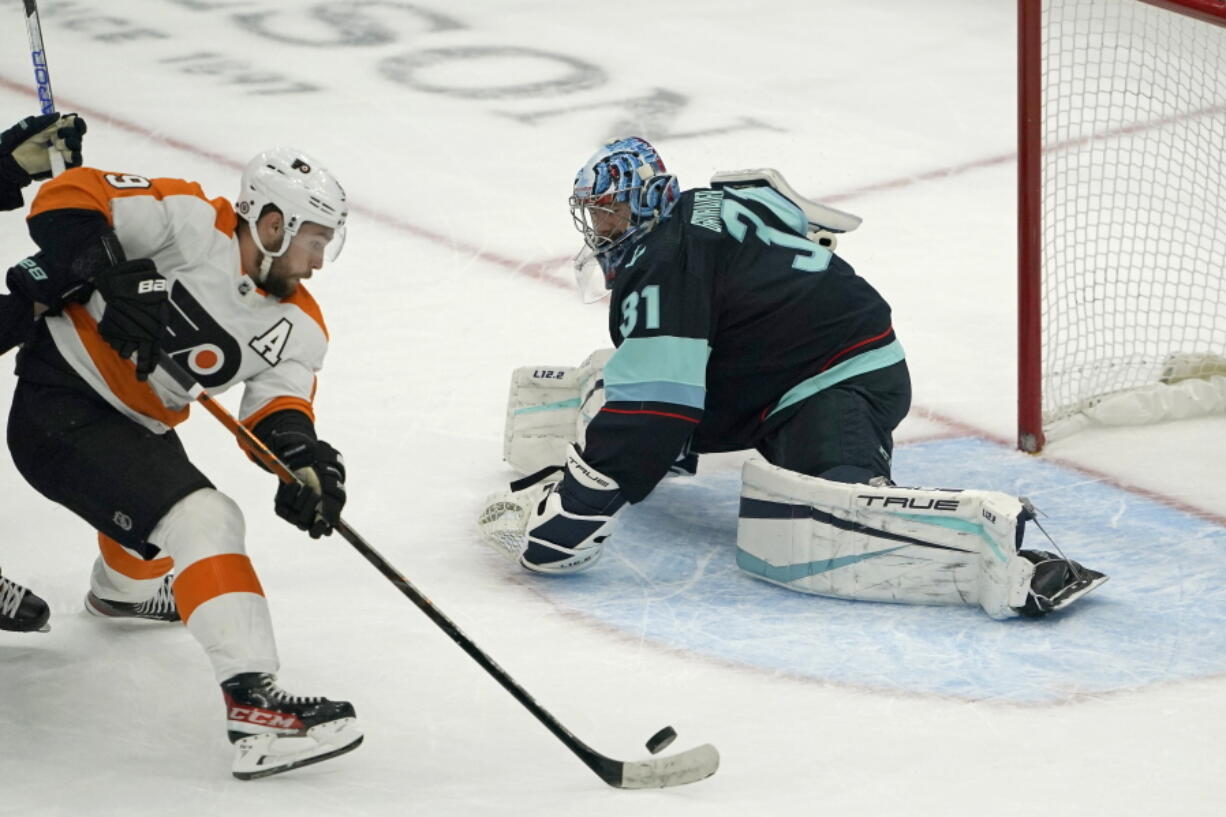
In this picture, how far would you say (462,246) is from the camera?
227 inches

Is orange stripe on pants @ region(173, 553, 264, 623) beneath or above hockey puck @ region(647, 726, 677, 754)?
above

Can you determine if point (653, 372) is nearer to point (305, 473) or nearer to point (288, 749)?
point (305, 473)

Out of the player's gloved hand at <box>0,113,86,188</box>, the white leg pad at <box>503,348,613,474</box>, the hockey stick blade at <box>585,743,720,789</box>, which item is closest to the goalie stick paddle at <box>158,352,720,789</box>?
the hockey stick blade at <box>585,743,720,789</box>

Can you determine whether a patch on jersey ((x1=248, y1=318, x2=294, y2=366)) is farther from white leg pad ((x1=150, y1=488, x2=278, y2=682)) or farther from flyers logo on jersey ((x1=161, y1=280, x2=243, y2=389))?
white leg pad ((x1=150, y1=488, x2=278, y2=682))

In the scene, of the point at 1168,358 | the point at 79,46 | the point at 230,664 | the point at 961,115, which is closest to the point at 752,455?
the point at 1168,358

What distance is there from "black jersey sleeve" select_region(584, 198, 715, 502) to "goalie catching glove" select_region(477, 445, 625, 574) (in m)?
0.03

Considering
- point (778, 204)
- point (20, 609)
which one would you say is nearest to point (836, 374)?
point (778, 204)

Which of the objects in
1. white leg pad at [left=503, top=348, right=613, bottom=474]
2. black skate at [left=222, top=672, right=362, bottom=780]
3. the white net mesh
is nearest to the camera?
black skate at [left=222, top=672, right=362, bottom=780]

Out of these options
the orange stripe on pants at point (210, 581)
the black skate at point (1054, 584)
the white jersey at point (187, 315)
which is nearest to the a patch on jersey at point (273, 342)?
the white jersey at point (187, 315)

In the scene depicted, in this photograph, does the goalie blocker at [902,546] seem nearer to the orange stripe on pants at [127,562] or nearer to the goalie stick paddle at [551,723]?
the goalie stick paddle at [551,723]

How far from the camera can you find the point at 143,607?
3.44 meters

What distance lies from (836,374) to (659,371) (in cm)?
48

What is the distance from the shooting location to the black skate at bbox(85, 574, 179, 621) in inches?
135

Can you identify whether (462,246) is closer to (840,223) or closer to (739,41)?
(840,223)
